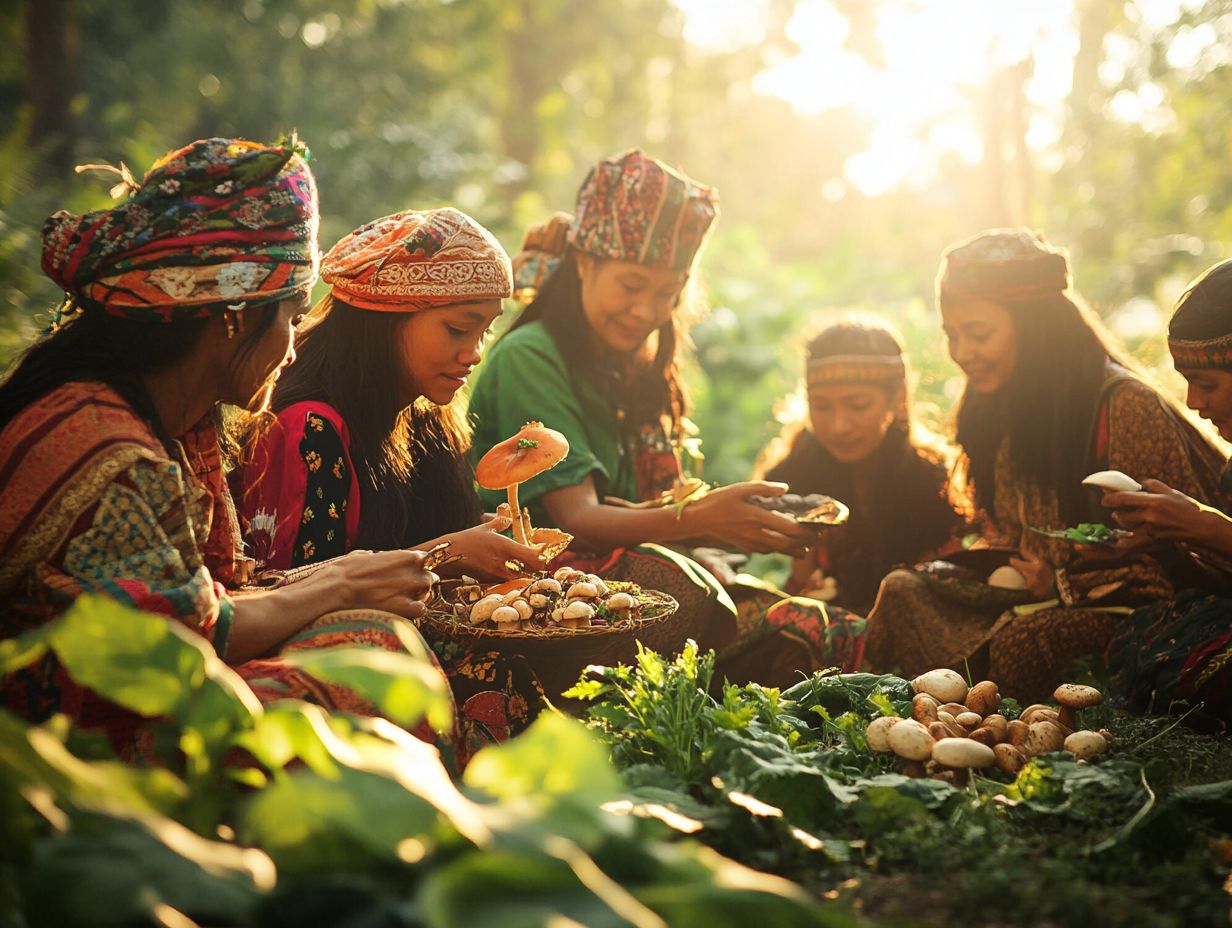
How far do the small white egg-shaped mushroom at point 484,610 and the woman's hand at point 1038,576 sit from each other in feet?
6.82

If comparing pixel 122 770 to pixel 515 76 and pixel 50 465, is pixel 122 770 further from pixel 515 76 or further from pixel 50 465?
pixel 515 76

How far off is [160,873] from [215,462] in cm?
148

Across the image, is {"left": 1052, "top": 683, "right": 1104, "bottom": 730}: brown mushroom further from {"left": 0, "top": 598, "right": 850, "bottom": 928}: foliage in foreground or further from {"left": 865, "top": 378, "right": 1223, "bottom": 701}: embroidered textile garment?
{"left": 0, "top": 598, "right": 850, "bottom": 928}: foliage in foreground

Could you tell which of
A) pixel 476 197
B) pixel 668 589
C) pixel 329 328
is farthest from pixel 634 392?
pixel 476 197

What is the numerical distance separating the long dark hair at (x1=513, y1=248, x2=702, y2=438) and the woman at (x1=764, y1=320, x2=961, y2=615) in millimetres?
562

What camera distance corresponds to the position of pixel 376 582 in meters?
2.56

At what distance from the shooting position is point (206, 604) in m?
2.19

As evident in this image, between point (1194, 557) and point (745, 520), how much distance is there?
1.40 metres

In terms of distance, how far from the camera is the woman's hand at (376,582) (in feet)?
8.29


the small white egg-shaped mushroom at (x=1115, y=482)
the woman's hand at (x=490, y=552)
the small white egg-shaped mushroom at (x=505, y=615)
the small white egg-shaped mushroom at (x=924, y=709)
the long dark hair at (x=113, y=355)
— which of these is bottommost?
the small white egg-shaped mushroom at (x=924, y=709)

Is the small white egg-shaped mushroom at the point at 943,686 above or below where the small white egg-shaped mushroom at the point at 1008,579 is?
below

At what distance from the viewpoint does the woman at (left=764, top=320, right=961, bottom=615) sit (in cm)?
459

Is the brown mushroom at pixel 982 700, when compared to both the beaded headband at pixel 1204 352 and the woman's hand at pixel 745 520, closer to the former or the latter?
the woman's hand at pixel 745 520

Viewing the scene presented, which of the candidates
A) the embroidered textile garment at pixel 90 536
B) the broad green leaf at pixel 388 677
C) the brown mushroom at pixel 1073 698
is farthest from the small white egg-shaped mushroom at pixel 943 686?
the broad green leaf at pixel 388 677
